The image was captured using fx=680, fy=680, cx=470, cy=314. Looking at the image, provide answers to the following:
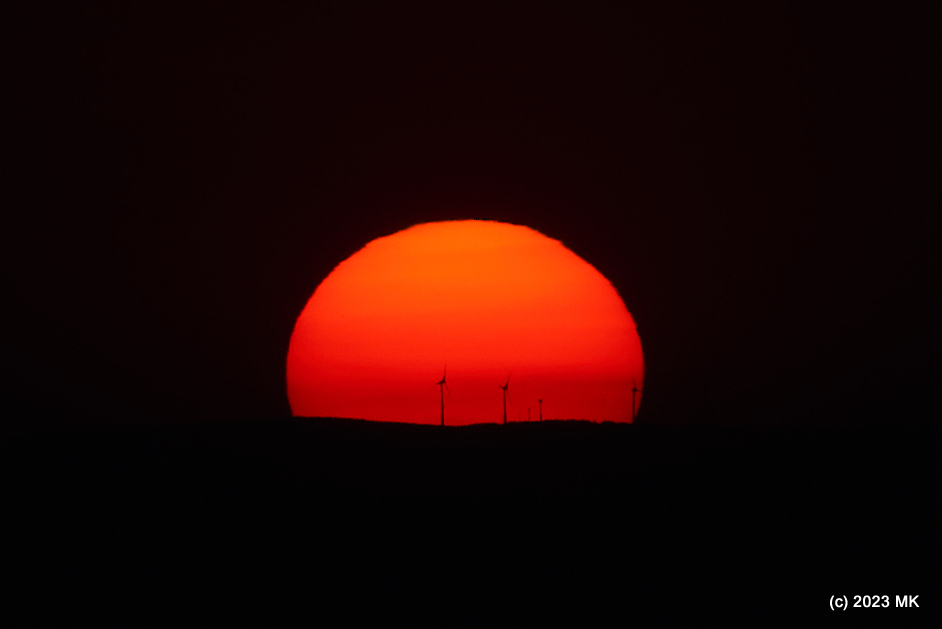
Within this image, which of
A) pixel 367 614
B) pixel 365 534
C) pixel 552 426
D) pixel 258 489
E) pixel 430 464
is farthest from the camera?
pixel 552 426

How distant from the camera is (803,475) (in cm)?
666

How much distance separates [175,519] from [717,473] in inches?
200

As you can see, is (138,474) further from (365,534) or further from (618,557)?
(618,557)

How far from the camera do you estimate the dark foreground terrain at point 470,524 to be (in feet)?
16.4

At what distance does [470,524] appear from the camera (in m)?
5.77

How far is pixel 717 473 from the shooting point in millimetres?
6750

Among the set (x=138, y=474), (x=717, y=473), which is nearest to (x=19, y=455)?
(x=138, y=474)

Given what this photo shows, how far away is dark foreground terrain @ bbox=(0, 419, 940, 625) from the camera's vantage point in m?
4.99

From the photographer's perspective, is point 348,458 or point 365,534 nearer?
point 365,534

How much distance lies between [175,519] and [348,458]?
189 centimetres

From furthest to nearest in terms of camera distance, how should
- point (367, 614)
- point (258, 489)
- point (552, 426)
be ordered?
point (552, 426)
point (258, 489)
point (367, 614)

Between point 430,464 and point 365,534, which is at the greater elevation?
point 430,464

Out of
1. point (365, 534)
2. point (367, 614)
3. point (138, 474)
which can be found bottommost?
point (367, 614)

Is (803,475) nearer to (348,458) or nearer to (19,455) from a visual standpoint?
(348,458)
